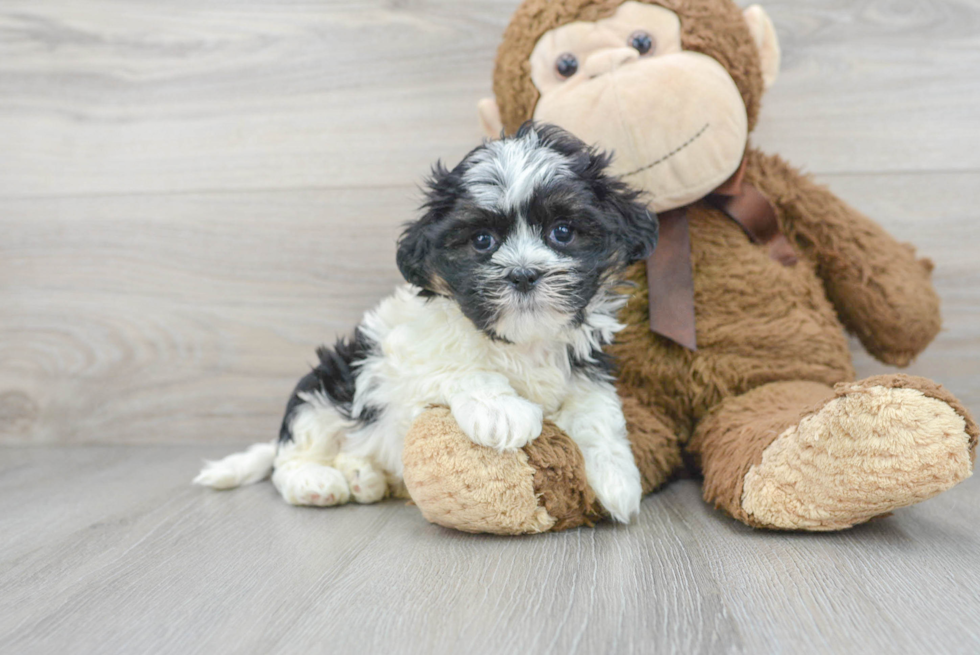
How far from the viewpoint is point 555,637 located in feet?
2.44

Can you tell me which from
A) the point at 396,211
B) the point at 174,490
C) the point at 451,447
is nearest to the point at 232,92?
the point at 396,211

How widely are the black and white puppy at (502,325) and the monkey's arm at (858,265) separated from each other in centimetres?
45

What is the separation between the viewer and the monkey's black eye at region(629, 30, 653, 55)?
50.1 inches

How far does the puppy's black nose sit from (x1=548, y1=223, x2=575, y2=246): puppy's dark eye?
9 cm

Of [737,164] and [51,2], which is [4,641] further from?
[51,2]

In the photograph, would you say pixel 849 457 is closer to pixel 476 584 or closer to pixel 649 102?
pixel 476 584

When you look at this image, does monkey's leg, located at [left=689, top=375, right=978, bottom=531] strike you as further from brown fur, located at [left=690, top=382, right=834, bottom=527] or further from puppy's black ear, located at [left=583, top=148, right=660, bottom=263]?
puppy's black ear, located at [left=583, top=148, right=660, bottom=263]

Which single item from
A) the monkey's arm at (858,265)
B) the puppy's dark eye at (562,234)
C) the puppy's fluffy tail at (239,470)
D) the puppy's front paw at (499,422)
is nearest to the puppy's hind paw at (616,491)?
the puppy's front paw at (499,422)

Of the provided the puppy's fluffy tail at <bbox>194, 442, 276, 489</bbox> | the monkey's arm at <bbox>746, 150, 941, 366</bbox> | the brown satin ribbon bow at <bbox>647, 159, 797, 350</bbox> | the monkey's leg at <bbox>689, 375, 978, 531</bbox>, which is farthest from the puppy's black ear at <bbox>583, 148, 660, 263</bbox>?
the puppy's fluffy tail at <bbox>194, 442, 276, 489</bbox>

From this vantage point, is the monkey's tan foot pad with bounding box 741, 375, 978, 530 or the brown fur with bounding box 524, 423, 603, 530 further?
the brown fur with bounding box 524, 423, 603, 530

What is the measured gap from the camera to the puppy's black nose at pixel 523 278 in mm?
965

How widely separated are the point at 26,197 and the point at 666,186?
1605mm

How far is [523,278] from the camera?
967mm

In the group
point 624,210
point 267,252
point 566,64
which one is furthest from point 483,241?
point 267,252
